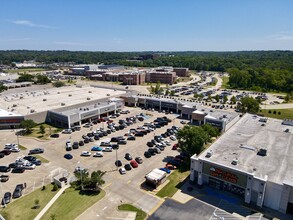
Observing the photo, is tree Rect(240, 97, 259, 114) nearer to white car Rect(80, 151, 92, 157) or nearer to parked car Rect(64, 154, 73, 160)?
white car Rect(80, 151, 92, 157)

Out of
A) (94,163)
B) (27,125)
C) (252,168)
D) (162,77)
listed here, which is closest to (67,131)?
(27,125)

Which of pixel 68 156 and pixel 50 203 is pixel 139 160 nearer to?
pixel 68 156

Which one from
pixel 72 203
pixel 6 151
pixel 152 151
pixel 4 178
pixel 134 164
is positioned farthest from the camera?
pixel 152 151

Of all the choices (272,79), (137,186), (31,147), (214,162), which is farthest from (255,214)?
(272,79)

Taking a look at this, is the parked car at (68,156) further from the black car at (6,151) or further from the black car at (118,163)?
the black car at (6,151)

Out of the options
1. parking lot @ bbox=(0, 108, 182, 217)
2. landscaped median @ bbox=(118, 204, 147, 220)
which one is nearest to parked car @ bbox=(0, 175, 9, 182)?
parking lot @ bbox=(0, 108, 182, 217)

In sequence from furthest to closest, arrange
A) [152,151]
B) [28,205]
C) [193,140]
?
[152,151], [193,140], [28,205]

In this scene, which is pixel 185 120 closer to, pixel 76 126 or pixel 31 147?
pixel 76 126
